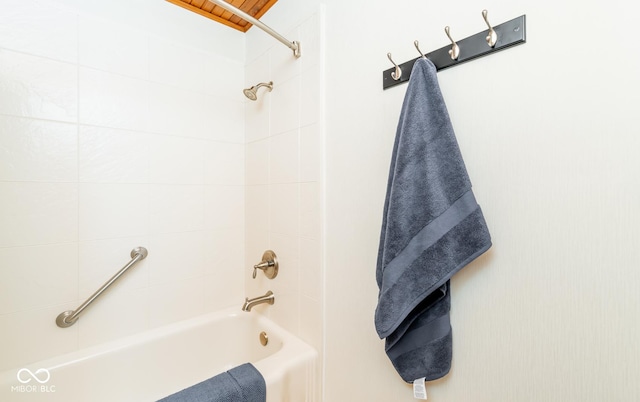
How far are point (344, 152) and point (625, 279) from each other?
2.76ft

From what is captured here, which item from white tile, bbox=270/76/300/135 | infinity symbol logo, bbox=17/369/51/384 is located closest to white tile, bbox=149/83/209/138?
white tile, bbox=270/76/300/135

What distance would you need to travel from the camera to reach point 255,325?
1.58m

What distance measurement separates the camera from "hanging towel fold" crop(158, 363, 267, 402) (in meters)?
0.85

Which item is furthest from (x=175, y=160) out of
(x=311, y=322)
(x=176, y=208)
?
(x=311, y=322)

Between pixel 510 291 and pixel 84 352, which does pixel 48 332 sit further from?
pixel 510 291

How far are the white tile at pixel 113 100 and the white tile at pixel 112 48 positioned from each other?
0.12 feet

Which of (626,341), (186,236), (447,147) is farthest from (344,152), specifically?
(186,236)

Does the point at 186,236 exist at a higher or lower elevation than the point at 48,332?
higher

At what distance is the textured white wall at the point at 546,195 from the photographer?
22.1 inches

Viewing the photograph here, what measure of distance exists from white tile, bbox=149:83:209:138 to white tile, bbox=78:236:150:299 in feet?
1.90

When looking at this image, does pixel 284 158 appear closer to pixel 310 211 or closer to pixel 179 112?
pixel 310 211

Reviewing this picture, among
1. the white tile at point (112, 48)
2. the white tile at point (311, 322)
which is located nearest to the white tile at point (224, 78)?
the white tile at point (112, 48)

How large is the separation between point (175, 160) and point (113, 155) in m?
0.27

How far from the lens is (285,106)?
1423mm
